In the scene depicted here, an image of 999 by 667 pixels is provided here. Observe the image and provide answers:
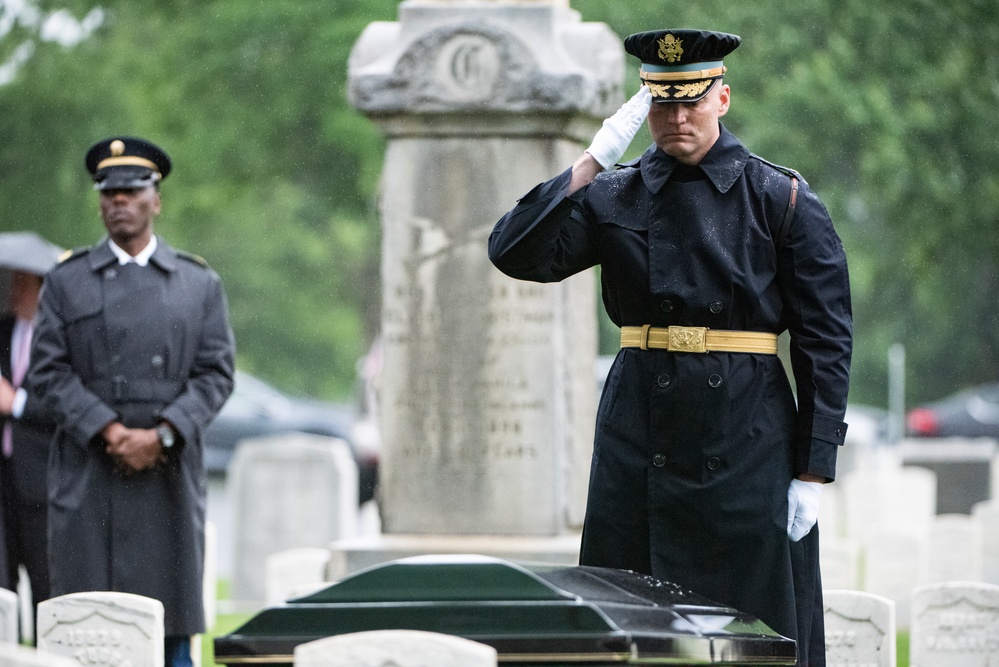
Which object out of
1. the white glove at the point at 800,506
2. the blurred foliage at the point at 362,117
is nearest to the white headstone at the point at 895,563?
the white glove at the point at 800,506

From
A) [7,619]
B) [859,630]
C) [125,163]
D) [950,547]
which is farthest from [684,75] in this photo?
[950,547]

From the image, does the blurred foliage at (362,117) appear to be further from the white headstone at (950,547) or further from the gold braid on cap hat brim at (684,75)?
the gold braid on cap hat brim at (684,75)

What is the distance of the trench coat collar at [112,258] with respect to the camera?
7.64 metres

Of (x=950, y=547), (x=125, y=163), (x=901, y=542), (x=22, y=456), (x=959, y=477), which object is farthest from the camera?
(x=959, y=477)

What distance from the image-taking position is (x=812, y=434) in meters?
5.21

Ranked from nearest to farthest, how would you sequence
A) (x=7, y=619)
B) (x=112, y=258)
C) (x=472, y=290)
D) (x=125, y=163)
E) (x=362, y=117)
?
1. (x=7, y=619)
2. (x=112, y=258)
3. (x=125, y=163)
4. (x=472, y=290)
5. (x=362, y=117)

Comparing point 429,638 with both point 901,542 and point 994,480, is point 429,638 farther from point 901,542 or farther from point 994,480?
point 994,480

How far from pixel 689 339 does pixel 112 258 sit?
125 inches

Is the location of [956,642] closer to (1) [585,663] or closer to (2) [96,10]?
(1) [585,663]

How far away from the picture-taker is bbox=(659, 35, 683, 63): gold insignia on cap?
17.2ft

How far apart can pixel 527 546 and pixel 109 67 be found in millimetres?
17099

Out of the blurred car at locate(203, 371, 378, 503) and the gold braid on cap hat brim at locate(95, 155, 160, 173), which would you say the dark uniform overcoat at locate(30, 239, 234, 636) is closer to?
the gold braid on cap hat brim at locate(95, 155, 160, 173)

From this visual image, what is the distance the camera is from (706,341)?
17.3 ft

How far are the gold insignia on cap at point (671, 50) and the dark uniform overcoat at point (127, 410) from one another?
2983 mm
